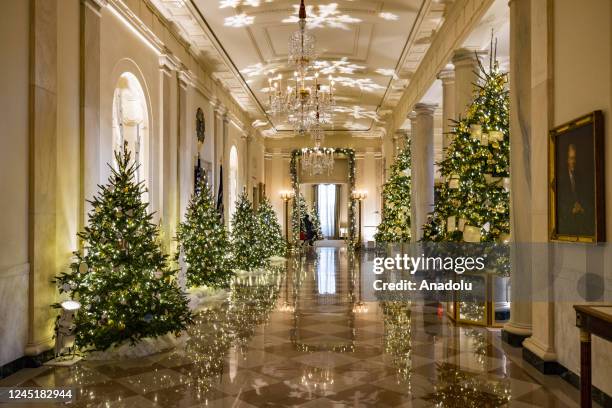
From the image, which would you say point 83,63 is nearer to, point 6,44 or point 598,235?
point 6,44

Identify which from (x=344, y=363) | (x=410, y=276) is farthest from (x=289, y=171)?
(x=344, y=363)

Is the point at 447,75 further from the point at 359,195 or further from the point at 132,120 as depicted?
the point at 359,195

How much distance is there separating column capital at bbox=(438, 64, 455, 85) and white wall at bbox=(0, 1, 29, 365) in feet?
23.2

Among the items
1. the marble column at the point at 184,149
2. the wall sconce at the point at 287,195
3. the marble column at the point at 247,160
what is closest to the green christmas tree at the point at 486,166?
the marble column at the point at 184,149

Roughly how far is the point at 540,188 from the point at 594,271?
1241 mm

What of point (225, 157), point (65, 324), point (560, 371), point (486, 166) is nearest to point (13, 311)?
point (65, 324)

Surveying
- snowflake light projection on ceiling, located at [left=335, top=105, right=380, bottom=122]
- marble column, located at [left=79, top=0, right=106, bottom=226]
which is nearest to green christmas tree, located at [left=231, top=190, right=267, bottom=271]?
snowflake light projection on ceiling, located at [left=335, top=105, right=380, bottom=122]

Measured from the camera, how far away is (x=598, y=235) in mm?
4375

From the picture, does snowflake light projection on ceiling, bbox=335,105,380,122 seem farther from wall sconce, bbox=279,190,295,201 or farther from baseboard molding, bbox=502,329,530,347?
baseboard molding, bbox=502,329,530,347

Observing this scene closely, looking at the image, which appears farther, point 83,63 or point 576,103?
point 83,63

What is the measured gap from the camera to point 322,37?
11.5 m

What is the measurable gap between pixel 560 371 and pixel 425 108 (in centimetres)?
900

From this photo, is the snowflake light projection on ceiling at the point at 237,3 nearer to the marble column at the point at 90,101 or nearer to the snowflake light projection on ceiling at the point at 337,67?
the marble column at the point at 90,101

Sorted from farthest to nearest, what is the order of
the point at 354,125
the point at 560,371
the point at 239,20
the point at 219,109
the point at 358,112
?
the point at 354,125, the point at 358,112, the point at 219,109, the point at 239,20, the point at 560,371
